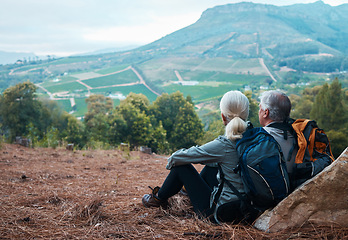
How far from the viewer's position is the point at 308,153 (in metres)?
2.42

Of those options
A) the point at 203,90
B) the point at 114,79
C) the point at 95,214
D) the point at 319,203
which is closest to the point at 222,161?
the point at 319,203

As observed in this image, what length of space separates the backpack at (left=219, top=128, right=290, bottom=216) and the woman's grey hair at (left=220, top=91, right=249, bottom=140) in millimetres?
106

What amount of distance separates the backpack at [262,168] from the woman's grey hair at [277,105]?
9.2 inches

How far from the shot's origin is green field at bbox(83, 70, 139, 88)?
127 metres

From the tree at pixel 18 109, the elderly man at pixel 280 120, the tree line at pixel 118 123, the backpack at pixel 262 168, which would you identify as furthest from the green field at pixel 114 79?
the backpack at pixel 262 168

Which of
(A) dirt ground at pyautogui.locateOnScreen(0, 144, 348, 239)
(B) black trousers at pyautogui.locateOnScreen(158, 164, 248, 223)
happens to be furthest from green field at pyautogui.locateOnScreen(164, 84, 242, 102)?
(B) black trousers at pyautogui.locateOnScreen(158, 164, 248, 223)

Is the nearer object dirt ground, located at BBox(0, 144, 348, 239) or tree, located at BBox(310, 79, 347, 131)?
dirt ground, located at BBox(0, 144, 348, 239)

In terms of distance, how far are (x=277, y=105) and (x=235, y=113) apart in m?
0.37

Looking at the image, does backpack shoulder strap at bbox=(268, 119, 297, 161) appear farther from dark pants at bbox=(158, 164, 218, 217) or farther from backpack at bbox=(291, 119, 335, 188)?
dark pants at bbox=(158, 164, 218, 217)

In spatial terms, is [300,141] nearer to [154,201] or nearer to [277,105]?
[277,105]

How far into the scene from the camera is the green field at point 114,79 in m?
127

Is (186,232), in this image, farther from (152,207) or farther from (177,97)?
(177,97)

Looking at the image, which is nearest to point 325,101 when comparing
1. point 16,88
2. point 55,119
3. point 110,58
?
point 16,88

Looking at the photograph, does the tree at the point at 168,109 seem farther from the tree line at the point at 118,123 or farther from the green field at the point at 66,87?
the green field at the point at 66,87
